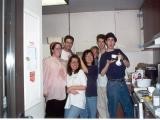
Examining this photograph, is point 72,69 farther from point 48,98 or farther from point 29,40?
point 29,40

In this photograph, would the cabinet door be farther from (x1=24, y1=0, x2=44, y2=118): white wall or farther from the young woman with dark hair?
(x1=24, y1=0, x2=44, y2=118): white wall

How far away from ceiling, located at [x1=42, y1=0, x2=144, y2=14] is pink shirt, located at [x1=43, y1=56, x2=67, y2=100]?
1.29 meters

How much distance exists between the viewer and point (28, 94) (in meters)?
1.67

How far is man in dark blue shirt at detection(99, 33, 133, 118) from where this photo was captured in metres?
3.15

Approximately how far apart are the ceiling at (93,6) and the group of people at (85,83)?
78 centimetres

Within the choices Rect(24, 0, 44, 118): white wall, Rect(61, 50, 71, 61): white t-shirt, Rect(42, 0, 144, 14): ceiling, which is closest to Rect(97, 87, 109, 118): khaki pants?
Rect(61, 50, 71, 61): white t-shirt

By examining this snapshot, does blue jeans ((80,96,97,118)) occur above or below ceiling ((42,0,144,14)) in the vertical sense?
below

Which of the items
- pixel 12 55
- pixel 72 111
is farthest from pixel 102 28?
pixel 12 55

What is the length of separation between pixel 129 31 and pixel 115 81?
1.57m

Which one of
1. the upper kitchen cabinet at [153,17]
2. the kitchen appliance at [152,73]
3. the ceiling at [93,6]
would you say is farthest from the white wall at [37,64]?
the ceiling at [93,6]

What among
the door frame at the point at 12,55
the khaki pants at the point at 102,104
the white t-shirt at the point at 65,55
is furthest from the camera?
the khaki pants at the point at 102,104

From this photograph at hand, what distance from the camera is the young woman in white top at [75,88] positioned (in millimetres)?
2990

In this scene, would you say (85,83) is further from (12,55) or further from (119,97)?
(12,55)

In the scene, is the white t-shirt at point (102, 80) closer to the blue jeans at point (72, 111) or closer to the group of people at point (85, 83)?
the group of people at point (85, 83)
